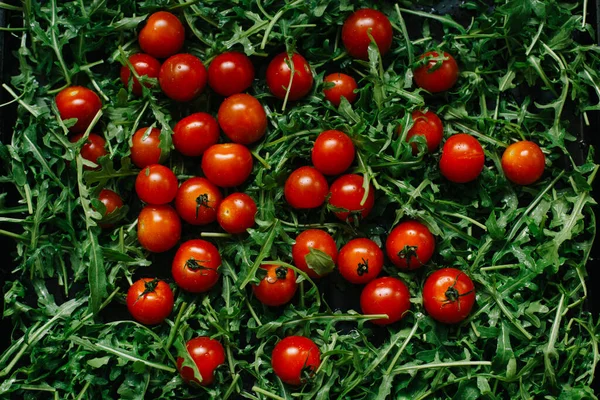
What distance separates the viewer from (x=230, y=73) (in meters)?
1.50

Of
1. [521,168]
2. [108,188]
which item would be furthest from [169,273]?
[521,168]

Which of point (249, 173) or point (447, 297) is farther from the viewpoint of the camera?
point (249, 173)

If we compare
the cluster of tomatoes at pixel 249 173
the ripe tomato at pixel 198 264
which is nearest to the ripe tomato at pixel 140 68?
the cluster of tomatoes at pixel 249 173

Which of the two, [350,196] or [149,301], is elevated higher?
[350,196]

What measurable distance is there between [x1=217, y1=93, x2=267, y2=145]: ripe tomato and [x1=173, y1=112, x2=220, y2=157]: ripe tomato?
0.09 ft

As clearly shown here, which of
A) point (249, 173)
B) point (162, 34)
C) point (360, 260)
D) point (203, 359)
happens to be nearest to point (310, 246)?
point (360, 260)

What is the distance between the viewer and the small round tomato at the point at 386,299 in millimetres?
1447

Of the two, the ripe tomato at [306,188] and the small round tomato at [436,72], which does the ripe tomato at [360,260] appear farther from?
the small round tomato at [436,72]

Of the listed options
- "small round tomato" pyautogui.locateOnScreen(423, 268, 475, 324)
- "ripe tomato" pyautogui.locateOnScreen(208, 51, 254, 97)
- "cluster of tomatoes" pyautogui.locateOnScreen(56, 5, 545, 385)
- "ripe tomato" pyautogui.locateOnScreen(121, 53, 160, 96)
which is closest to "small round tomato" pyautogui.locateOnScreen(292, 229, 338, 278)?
"cluster of tomatoes" pyautogui.locateOnScreen(56, 5, 545, 385)

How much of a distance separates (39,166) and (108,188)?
154mm

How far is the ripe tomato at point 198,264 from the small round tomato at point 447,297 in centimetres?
46

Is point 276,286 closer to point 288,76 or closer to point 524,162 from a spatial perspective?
point 288,76

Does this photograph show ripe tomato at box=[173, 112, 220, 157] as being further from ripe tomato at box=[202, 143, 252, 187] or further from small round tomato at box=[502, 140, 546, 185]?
small round tomato at box=[502, 140, 546, 185]

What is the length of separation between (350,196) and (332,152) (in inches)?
4.0
